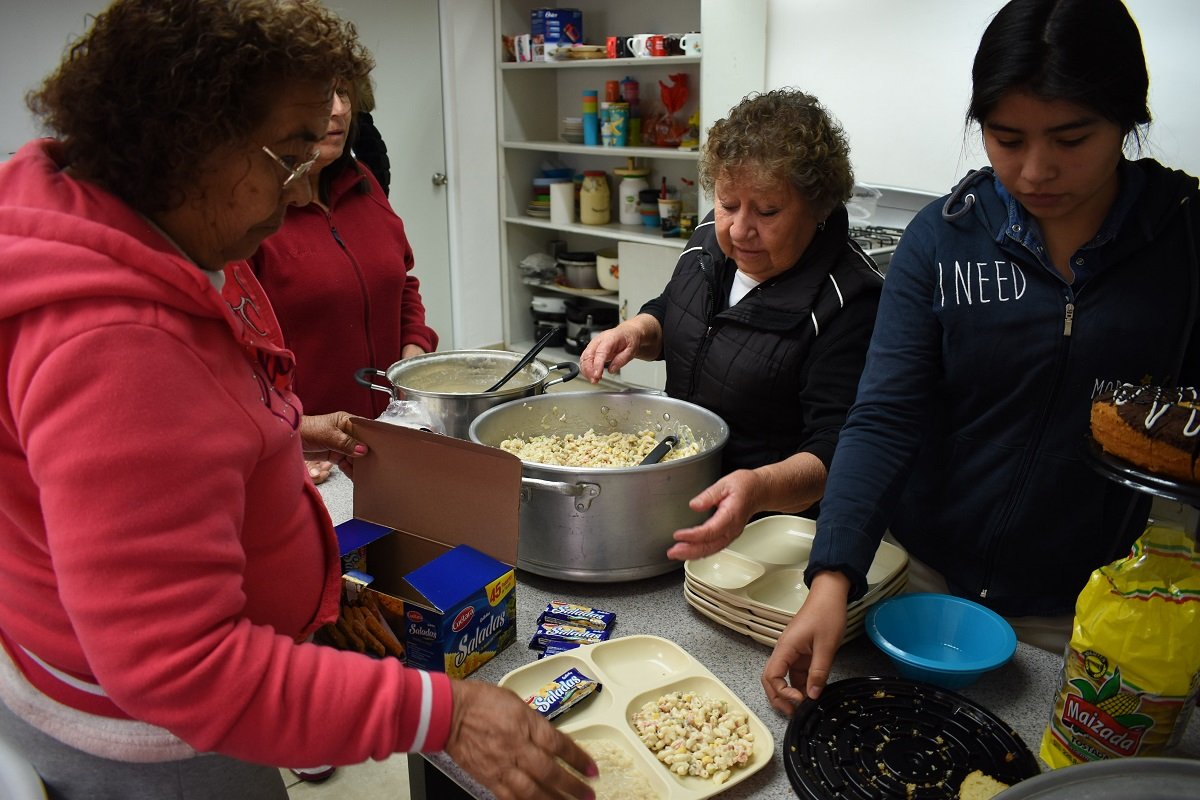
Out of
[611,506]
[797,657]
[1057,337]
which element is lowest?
[797,657]

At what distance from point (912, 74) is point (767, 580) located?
8.63 ft

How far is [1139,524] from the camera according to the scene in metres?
1.18

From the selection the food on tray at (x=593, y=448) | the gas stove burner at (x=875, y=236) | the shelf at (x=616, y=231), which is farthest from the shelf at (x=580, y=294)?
the food on tray at (x=593, y=448)

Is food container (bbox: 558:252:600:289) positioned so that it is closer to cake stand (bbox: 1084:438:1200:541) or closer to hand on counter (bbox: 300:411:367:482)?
hand on counter (bbox: 300:411:367:482)

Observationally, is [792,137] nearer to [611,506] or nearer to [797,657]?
[611,506]

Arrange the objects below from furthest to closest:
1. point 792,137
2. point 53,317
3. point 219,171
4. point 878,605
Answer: point 792,137 → point 878,605 → point 219,171 → point 53,317

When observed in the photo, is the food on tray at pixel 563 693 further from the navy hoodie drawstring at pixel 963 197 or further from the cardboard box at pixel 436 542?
the navy hoodie drawstring at pixel 963 197

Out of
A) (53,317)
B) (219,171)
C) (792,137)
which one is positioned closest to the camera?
(53,317)

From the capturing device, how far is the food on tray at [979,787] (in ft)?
2.84

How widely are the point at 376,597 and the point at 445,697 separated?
0.40 meters

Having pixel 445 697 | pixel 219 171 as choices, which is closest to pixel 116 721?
pixel 445 697

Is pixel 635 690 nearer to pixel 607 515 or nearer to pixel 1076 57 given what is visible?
pixel 607 515

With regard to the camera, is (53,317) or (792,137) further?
(792,137)

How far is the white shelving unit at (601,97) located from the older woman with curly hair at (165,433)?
9.81ft
